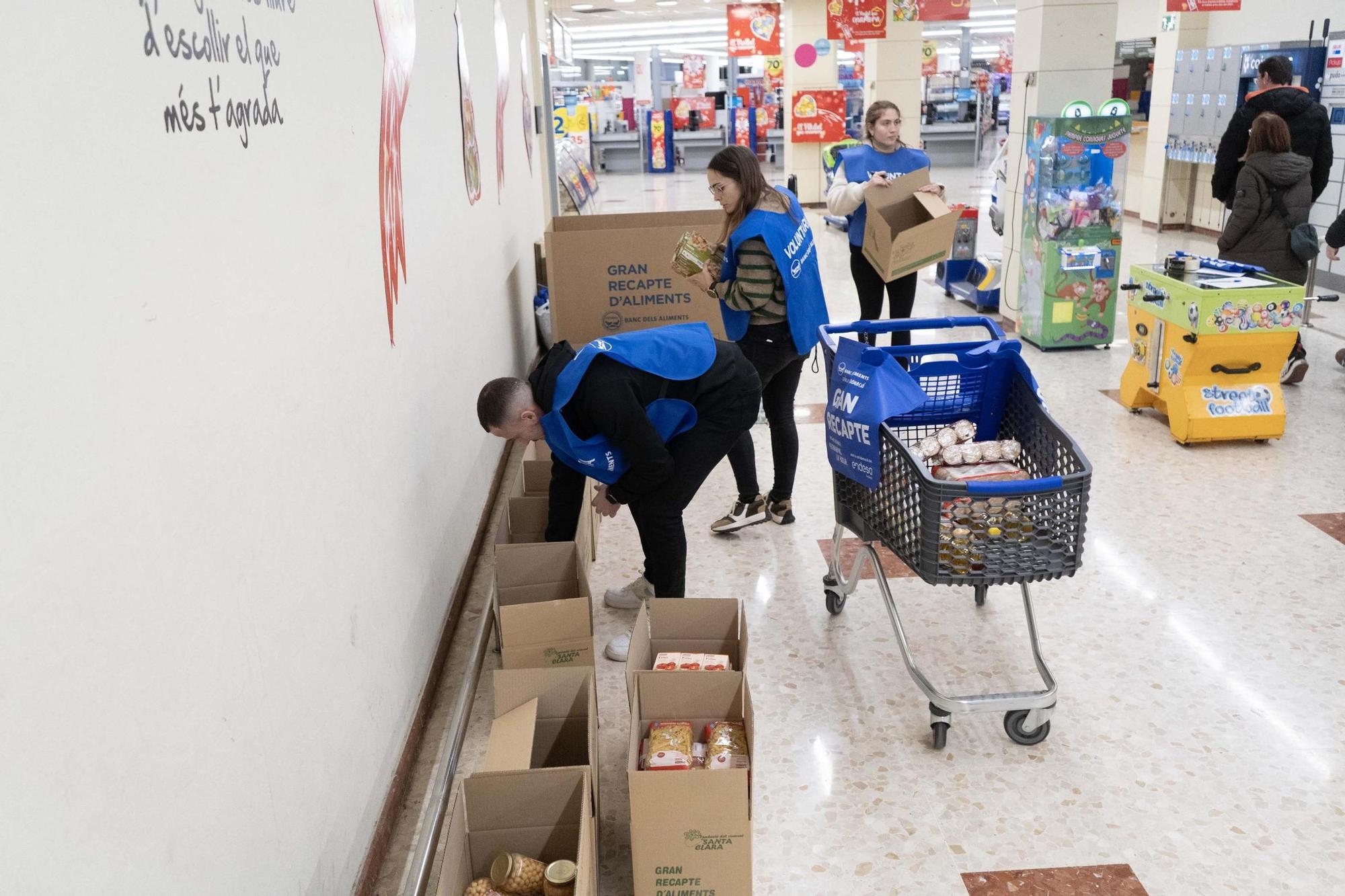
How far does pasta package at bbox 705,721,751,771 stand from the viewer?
211 cm

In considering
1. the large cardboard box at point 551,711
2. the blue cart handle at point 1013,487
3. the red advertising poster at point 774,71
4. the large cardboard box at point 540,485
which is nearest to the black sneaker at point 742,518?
the large cardboard box at point 540,485

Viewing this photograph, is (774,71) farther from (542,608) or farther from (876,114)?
(542,608)

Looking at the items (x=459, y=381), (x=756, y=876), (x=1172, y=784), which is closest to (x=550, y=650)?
(x=756, y=876)

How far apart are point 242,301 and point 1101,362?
570 centimetres

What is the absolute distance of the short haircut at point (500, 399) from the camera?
8.53ft

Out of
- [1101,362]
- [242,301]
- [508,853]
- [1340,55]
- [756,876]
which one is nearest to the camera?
[242,301]

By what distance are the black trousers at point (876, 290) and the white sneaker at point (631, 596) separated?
2.44 metres

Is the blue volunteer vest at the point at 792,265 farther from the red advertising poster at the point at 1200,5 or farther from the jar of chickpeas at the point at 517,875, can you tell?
the red advertising poster at the point at 1200,5

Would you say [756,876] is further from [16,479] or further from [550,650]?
[16,479]

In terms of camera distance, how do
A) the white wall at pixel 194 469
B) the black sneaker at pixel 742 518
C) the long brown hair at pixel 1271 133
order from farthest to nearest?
1. the long brown hair at pixel 1271 133
2. the black sneaker at pixel 742 518
3. the white wall at pixel 194 469

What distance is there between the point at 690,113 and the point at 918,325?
22.5 m

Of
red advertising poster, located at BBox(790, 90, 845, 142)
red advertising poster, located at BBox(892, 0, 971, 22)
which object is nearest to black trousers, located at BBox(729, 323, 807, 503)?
red advertising poster, located at BBox(892, 0, 971, 22)

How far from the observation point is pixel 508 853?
6.05 feet

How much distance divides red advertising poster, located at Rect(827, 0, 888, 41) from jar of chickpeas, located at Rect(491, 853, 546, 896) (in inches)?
440
